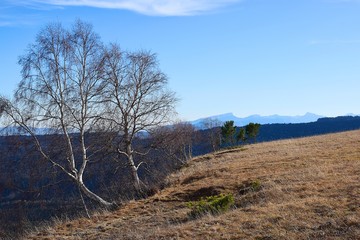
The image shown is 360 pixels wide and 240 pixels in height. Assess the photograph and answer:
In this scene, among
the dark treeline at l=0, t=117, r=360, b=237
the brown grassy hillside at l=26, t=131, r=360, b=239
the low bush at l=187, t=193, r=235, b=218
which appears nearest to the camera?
the brown grassy hillside at l=26, t=131, r=360, b=239

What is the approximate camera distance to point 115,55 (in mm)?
20391

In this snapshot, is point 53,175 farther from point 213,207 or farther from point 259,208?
point 259,208

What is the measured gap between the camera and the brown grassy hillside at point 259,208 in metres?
7.74

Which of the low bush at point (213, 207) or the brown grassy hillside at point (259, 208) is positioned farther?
the low bush at point (213, 207)

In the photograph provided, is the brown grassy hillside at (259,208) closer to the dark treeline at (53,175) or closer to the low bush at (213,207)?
the low bush at (213,207)

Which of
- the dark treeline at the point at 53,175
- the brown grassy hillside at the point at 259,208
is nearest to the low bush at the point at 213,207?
the brown grassy hillside at the point at 259,208

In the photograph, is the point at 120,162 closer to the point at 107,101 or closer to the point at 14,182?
the point at 107,101

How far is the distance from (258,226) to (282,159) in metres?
10.3

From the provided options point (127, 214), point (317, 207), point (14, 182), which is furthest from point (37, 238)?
point (317, 207)

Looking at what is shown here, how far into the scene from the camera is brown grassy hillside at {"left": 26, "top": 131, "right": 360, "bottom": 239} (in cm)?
774

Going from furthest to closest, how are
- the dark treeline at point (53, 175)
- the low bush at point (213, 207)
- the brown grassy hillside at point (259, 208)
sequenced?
the dark treeline at point (53, 175) < the low bush at point (213, 207) < the brown grassy hillside at point (259, 208)

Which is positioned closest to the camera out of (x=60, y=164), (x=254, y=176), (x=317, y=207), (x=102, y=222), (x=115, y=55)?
(x=317, y=207)

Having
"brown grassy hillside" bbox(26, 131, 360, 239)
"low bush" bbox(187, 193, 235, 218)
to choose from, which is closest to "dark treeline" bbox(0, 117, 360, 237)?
"brown grassy hillside" bbox(26, 131, 360, 239)

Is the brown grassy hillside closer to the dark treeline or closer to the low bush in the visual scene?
the low bush
